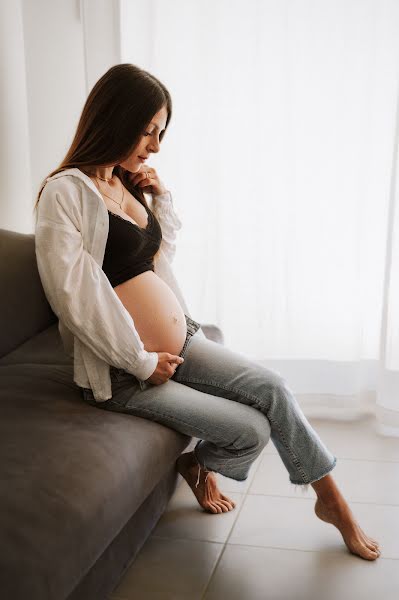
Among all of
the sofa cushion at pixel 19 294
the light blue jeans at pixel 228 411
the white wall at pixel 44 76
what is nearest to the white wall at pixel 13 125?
the white wall at pixel 44 76

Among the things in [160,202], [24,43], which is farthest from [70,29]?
[160,202]

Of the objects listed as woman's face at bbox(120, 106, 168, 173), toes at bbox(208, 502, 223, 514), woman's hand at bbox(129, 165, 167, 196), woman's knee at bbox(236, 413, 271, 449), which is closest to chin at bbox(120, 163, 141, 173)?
woman's face at bbox(120, 106, 168, 173)

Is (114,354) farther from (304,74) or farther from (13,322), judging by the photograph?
(304,74)

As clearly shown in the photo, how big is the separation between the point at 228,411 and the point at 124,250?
47 cm

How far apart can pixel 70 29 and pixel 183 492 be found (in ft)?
5.95

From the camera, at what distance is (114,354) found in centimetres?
167

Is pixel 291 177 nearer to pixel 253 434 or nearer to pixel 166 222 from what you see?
pixel 166 222

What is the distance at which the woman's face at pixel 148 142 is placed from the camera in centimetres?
185

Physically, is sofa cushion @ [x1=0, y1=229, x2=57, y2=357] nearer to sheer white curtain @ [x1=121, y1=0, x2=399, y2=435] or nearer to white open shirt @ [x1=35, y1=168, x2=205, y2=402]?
white open shirt @ [x1=35, y1=168, x2=205, y2=402]

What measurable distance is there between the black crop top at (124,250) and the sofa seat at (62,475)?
1.07 feet

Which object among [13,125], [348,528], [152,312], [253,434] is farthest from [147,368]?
[13,125]

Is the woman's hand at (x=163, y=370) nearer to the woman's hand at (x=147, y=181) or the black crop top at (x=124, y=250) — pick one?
the black crop top at (x=124, y=250)

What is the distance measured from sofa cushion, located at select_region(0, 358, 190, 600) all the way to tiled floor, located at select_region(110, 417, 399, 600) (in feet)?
0.93

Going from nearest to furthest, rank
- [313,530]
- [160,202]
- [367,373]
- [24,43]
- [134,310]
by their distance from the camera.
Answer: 1. [134,310]
2. [313,530]
3. [160,202]
4. [24,43]
5. [367,373]
